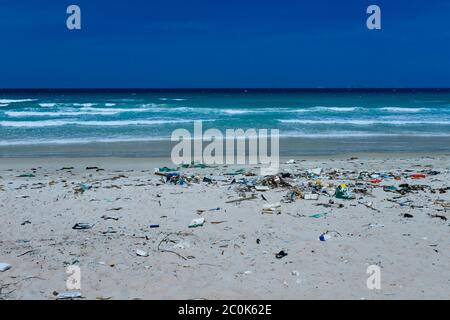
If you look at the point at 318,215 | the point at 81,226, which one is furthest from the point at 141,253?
the point at 318,215

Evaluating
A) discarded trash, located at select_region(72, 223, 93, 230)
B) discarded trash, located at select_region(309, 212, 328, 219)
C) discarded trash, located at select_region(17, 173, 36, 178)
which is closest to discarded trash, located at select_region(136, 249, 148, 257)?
discarded trash, located at select_region(72, 223, 93, 230)

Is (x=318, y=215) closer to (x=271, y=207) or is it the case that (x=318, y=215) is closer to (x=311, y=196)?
(x=271, y=207)

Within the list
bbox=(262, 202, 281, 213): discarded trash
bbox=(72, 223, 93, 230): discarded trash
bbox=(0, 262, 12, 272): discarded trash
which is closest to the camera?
bbox=(0, 262, 12, 272): discarded trash

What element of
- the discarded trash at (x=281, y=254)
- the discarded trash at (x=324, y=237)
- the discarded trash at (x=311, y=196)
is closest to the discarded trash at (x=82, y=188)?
the discarded trash at (x=311, y=196)

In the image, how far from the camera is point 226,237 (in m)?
5.08

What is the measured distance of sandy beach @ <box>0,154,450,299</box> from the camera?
3.94 meters

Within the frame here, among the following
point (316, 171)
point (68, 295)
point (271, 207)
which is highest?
point (316, 171)

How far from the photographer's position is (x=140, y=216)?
5848 millimetres

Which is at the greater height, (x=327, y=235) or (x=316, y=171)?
(x=316, y=171)

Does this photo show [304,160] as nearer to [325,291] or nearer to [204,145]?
[204,145]

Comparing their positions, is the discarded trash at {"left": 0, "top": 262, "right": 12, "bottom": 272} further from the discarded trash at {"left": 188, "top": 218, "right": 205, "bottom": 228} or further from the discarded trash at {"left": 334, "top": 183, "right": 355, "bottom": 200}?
the discarded trash at {"left": 334, "top": 183, "right": 355, "bottom": 200}

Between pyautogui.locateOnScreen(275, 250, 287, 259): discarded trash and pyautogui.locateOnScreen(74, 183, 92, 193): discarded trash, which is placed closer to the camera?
pyautogui.locateOnScreen(275, 250, 287, 259): discarded trash

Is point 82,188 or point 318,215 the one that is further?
point 82,188
